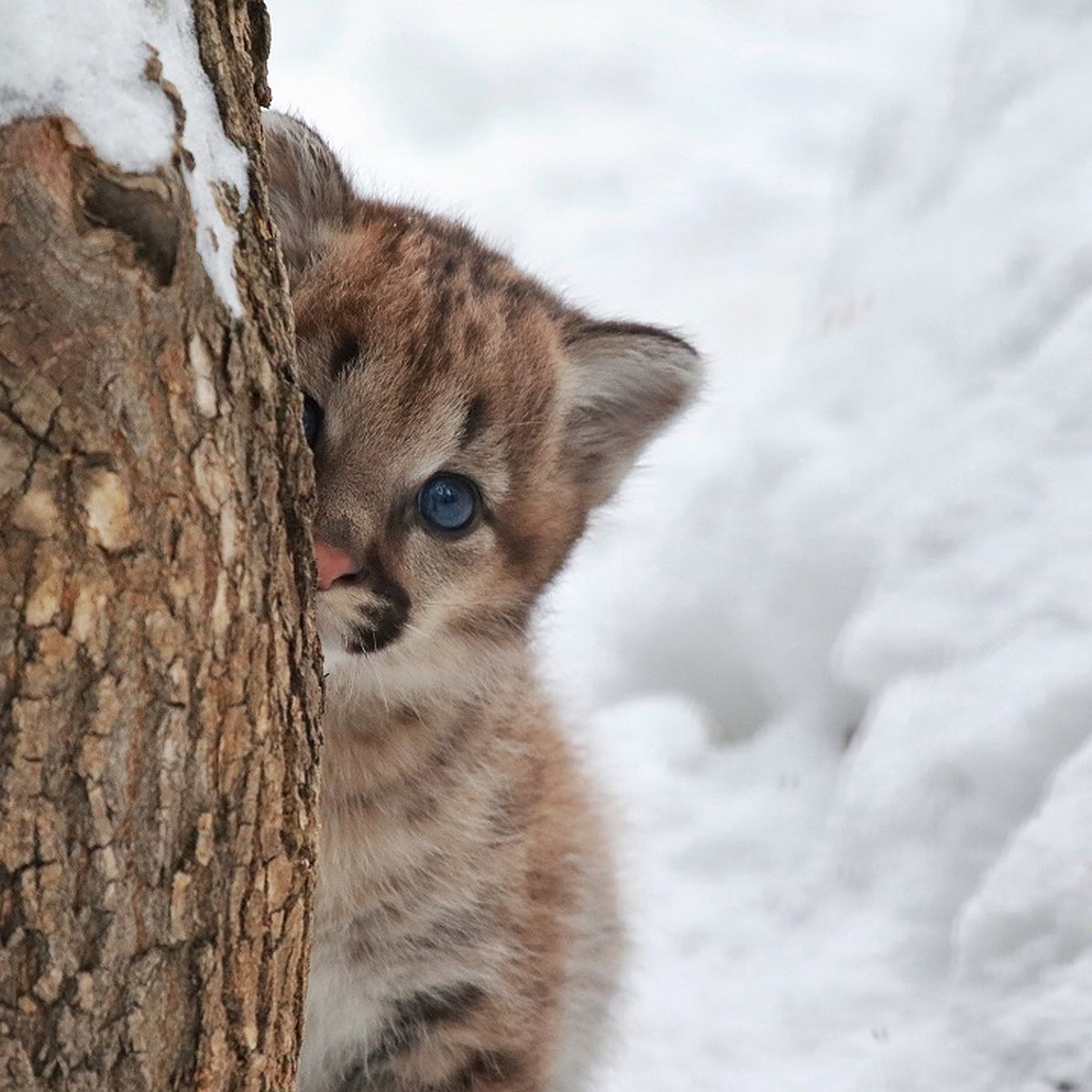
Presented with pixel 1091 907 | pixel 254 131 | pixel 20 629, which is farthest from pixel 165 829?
pixel 1091 907

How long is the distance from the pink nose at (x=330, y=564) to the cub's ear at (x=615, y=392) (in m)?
0.73

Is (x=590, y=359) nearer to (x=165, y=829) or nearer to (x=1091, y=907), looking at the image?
(x=1091, y=907)

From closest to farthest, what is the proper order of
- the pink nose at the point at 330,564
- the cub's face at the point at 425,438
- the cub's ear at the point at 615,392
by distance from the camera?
1. the pink nose at the point at 330,564
2. the cub's face at the point at 425,438
3. the cub's ear at the point at 615,392

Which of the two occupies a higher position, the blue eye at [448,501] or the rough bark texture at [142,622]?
the blue eye at [448,501]

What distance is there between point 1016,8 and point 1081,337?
1.73 meters

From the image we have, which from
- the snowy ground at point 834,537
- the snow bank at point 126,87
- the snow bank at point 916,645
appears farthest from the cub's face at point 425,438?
the snow bank at point 916,645

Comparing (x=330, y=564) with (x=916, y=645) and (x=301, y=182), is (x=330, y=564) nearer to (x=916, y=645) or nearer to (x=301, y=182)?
(x=301, y=182)

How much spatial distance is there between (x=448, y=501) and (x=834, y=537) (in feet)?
8.12

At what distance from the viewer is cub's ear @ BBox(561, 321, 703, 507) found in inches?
115

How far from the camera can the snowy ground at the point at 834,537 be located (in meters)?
3.54

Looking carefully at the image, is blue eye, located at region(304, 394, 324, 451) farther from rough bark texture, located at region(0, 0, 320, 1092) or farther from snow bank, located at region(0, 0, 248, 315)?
snow bank, located at region(0, 0, 248, 315)

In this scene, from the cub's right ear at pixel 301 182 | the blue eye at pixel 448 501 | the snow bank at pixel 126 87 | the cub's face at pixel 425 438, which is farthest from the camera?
the cub's right ear at pixel 301 182

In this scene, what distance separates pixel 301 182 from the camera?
2.61 meters

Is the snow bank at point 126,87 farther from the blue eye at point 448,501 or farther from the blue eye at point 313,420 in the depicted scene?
the blue eye at point 448,501
